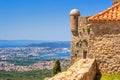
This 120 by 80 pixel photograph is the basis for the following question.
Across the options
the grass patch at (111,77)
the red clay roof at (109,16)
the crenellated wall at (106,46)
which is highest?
the red clay roof at (109,16)

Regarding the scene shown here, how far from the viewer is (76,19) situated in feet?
120

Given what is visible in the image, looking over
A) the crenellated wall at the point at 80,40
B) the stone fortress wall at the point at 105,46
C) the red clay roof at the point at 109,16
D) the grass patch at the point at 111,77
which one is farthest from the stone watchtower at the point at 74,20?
the grass patch at the point at 111,77

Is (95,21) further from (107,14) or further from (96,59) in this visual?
(96,59)

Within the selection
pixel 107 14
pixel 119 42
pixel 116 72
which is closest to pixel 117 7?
pixel 107 14

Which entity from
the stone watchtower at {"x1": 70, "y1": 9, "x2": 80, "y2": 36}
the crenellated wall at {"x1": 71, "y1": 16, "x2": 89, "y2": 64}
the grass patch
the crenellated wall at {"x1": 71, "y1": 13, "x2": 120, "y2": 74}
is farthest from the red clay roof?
the stone watchtower at {"x1": 70, "y1": 9, "x2": 80, "y2": 36}

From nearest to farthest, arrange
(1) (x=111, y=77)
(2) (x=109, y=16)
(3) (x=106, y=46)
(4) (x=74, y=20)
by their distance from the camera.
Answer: (1) (x=111, y=77), (3) (x=106, y=46), (2) (x=109, y=16), (4) (x=74, y=20)

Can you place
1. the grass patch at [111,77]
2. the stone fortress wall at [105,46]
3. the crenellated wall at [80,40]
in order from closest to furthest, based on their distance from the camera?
the grass patch at [111,77]
the stone fortress wall at [105,46]
the crenellated wall at [80,40]

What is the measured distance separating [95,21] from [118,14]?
132cm

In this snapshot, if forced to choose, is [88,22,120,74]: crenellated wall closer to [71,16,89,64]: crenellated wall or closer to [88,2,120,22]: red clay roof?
[88,2,120,22]: red clay roof

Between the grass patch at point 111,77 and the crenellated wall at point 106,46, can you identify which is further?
the crenellated wall at point 106,46

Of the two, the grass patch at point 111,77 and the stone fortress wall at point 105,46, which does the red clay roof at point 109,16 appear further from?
the grass patch at point 111,77

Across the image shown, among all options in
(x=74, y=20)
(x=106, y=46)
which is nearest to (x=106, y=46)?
(x=106, y=46)

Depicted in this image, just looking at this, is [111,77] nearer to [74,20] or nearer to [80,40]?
[80,40]

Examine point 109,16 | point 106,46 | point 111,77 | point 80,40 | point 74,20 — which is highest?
point 74,20
